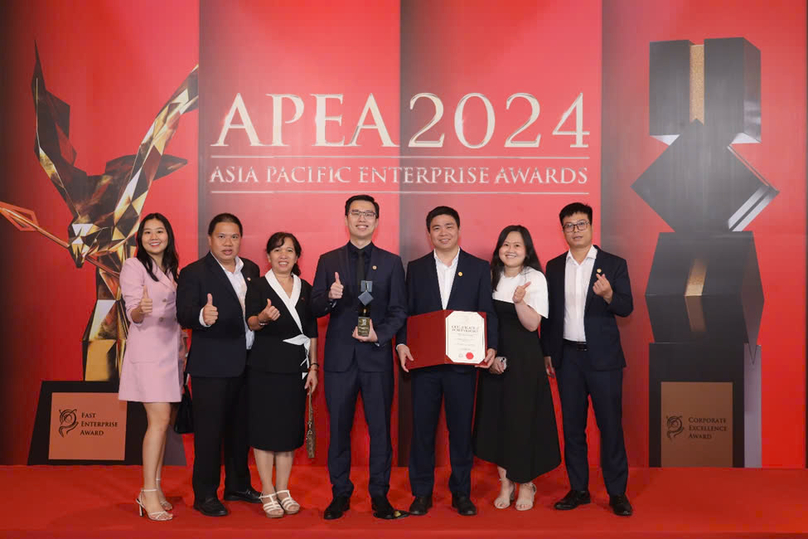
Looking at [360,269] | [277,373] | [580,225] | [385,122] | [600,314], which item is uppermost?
[385,122]

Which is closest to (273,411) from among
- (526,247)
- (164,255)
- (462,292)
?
(164,255)

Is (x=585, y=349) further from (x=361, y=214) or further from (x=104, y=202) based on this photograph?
(x=104, y=202)

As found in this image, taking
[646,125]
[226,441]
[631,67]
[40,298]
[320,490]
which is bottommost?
[320,490]

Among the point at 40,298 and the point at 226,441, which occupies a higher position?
the point at 40,298

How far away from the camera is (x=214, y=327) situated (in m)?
3.27

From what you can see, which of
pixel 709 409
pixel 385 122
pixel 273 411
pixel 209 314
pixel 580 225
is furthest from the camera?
pixel 385 122

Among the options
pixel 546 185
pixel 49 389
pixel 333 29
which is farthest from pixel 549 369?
pixel 49 389

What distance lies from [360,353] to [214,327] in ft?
2.78

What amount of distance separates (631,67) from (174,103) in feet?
11.3

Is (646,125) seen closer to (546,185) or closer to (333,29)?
(546,185)

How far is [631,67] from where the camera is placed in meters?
4.30

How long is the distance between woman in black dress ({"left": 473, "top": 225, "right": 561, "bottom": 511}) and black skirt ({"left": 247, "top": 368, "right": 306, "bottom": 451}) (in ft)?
3.73

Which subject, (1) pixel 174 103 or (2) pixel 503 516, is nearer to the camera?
(2) pixel 503 516

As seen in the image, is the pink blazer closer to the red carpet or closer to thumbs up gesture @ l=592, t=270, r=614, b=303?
the red carpet
